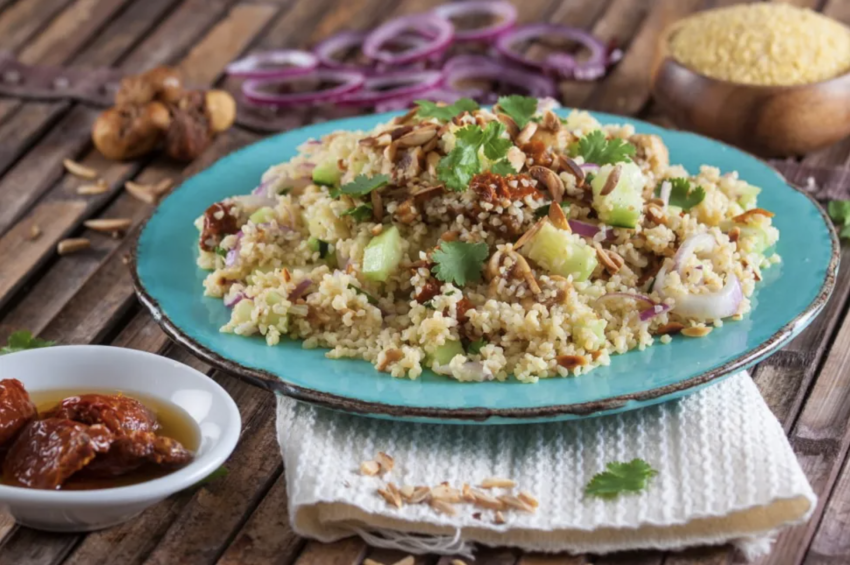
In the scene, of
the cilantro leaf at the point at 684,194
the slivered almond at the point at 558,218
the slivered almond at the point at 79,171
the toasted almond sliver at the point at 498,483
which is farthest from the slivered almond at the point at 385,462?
the slivered almond at the point at 79,171

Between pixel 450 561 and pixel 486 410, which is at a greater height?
pixel 486 410

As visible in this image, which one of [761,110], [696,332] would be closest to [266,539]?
[696,332]

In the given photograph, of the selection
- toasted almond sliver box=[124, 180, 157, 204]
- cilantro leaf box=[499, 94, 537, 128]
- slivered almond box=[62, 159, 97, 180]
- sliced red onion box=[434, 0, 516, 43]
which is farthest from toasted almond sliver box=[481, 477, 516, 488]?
sliced red onion box=[434, 0, 516, 43]

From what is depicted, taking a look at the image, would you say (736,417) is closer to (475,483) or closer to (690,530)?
(690,530)

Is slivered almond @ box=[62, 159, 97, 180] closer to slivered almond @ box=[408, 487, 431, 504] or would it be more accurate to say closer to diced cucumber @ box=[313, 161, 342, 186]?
diced cucumber @ box=[313, 161, 342, 186]

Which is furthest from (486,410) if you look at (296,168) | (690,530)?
(296,168)

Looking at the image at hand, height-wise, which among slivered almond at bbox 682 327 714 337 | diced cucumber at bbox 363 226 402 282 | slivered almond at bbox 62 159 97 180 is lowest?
slivered almond at bbox 62 159 97 180
